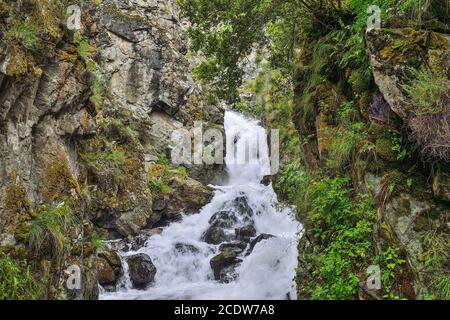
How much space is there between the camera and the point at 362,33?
7.48 metres

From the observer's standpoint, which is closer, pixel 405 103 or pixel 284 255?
pixel 405 103

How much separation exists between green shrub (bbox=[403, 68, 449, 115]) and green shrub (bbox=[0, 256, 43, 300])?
591cm

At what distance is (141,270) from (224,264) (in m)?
2.52

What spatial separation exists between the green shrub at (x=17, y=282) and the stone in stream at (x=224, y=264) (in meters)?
7.48

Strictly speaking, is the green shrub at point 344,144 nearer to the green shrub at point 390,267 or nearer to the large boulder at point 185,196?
the green shrub at point 390,267

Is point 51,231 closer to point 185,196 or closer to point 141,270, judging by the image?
point 141,270

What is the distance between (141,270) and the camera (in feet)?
44.1

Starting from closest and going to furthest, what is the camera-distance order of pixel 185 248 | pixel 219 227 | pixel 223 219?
pixel 185 248, pixel 219 227, pixel 223 219

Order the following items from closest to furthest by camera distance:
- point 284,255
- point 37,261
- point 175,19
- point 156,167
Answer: point 37,261
point 284,255
point 156,167
point 175,19

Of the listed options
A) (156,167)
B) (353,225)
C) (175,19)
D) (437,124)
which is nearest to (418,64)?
(437,124)

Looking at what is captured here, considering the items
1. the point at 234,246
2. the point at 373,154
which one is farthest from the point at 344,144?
the point at 234,246

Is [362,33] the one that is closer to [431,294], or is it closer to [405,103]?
[405,103]

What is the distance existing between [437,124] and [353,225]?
72.0 inches

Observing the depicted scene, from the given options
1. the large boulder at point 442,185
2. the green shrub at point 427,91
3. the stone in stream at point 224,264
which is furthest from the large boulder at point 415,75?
the stone in stream at point 224,264
